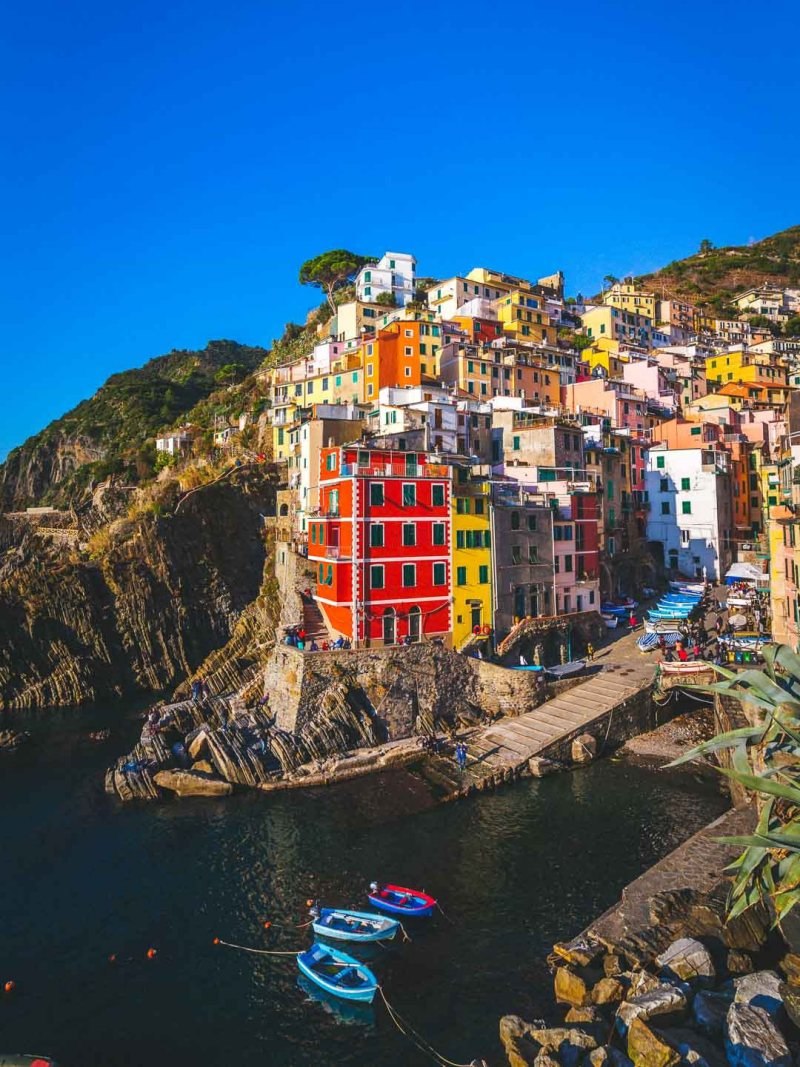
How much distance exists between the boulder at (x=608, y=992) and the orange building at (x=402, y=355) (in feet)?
202

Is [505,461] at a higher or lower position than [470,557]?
higher

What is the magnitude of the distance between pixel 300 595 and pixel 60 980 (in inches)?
1206

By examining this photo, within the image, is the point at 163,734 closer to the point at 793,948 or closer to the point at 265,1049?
the point at 265,1049

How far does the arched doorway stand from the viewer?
1768 inches

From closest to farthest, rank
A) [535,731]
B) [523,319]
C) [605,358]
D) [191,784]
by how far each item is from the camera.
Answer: [191,784]
[535,731]
[605,358]
[523,319]

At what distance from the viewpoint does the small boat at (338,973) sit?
855 inches

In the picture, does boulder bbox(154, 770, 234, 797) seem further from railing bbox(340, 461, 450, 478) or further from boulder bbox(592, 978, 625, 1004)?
boulder bbox(592, 978, 625, 1004)

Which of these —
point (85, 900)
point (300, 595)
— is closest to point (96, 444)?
point (300, 595)

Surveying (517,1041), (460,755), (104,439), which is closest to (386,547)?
(460,755)

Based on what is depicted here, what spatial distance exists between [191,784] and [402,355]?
176 ft

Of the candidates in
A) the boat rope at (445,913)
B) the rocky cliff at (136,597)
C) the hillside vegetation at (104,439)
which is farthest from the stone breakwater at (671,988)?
the hillside vegetation at (104,439)

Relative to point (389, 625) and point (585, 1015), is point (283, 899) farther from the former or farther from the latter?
point (389, 625)

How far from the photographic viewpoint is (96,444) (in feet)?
420

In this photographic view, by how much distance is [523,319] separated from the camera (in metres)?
96.8
